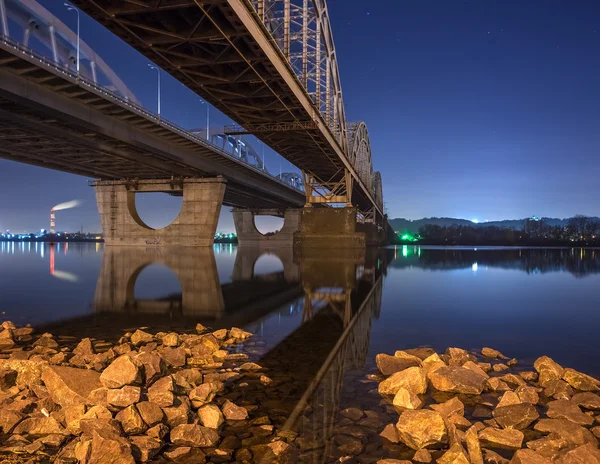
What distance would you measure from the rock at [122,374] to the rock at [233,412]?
50.9 inches

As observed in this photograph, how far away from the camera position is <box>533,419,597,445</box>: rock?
477 cm

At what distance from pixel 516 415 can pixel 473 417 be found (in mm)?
517

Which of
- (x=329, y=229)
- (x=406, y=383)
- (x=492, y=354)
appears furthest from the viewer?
(x=329, y=229)

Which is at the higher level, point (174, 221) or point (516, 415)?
point (174, 221)

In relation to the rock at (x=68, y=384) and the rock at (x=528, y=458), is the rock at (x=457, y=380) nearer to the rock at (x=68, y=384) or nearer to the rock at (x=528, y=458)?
the rock at (x=528, y=458)

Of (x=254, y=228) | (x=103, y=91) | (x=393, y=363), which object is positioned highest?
(x=103, y=91)

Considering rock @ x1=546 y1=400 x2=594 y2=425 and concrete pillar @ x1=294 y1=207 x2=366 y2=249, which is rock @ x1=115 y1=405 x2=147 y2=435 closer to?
rock @ x1=546 y1=400 x2=594 y2=425

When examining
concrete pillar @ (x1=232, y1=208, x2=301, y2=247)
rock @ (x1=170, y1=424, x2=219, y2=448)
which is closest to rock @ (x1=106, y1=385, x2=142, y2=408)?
rock @ (x1=170, y1=424, x2=219, y2=448)

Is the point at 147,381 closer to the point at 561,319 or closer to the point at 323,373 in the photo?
the point at 323,373

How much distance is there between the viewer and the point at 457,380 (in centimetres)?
646

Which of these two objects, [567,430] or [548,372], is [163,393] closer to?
[567,430]

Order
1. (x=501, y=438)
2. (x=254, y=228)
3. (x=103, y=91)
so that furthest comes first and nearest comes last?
(x=254, y=228), (x=103, y=91), (x=501, y=438)

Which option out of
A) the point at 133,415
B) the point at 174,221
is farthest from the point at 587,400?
the point at 174,221

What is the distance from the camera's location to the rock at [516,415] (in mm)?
5270
